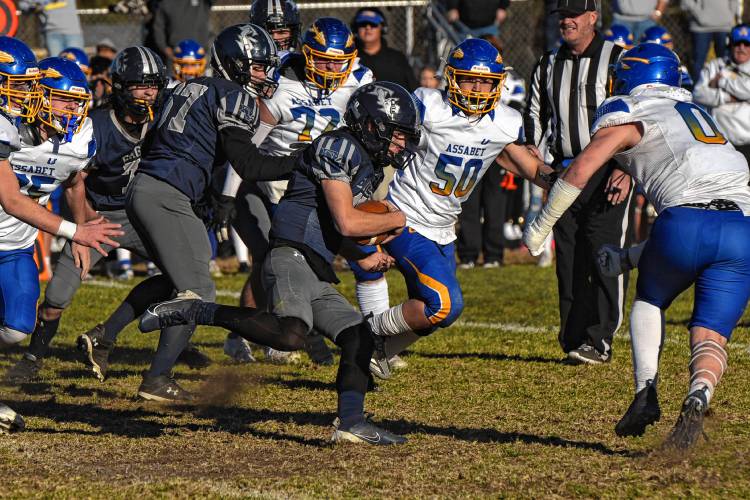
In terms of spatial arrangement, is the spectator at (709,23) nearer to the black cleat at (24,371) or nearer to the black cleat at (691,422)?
the black cleat at (24,371)

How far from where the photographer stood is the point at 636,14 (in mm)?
12648

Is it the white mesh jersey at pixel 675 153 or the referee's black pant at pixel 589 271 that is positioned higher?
the white mesh jersey at pixel 675 153

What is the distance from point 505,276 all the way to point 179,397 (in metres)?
5.67

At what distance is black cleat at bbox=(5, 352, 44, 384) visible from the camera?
6.84 meters

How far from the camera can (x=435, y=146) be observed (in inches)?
246

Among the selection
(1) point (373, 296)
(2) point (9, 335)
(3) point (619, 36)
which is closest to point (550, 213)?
(1) point (373, 296)

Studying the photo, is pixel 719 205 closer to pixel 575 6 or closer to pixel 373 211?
pixel 373 211

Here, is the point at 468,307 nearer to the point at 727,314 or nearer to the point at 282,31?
the point at 282,31

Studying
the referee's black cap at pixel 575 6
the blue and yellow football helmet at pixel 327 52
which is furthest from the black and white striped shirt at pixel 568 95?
the blue and yellow football helmet at pixel 327 52

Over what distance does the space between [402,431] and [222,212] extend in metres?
1.80

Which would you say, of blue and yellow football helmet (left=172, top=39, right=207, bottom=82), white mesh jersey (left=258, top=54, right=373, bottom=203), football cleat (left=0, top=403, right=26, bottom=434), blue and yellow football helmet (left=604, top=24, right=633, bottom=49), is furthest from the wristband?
blue and yellow football helmet (left=604, top=24, right=633, bottom=49)

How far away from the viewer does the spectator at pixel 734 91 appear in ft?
34.5

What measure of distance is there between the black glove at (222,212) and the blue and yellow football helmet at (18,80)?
1120 millimetres

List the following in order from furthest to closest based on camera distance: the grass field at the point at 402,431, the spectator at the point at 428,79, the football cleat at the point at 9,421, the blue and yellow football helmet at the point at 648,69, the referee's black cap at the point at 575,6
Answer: the spectator at the point at 428,79 → the referee's black cap at the point at 575,6 → the football cleat at the point at 9,421 → the blue and yellow football helmet at the point at 648,69 → the grass field at the point at 402,431
